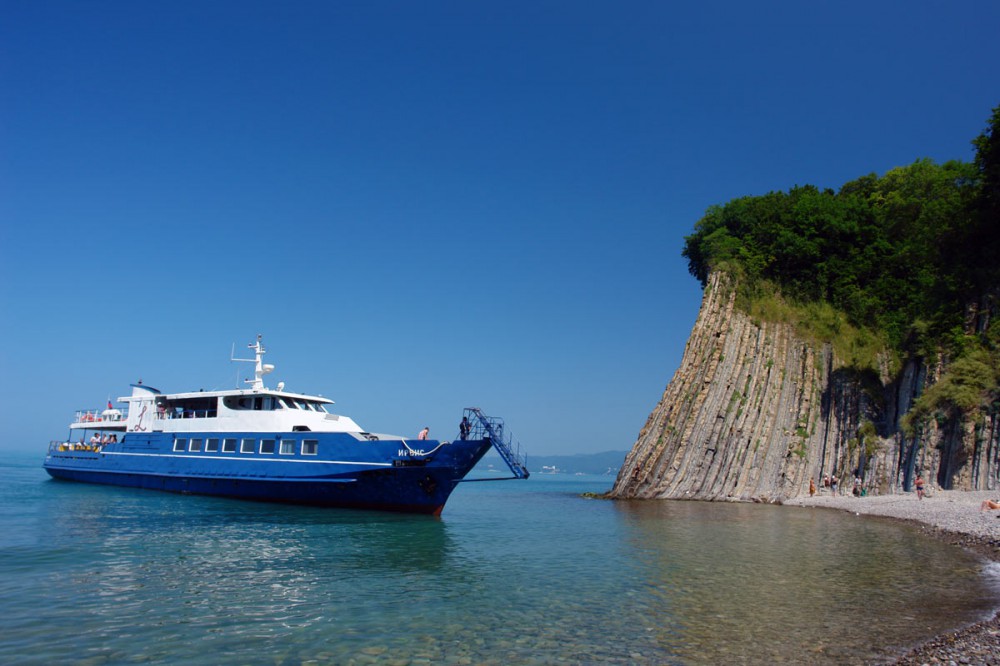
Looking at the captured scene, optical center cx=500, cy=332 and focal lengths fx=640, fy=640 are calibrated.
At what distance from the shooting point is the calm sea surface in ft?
37.3

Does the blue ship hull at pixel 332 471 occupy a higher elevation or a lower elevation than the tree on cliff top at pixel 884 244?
lower

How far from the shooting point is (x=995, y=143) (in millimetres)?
38094

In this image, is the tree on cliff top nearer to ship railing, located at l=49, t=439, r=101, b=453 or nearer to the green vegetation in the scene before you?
the green vegetation

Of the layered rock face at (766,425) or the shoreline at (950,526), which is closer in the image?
the shoreline at (950,526)

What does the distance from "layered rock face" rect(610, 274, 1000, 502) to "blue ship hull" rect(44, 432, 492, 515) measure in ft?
70.8

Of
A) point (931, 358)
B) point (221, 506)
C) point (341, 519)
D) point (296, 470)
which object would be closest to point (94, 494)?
point (221, 506)

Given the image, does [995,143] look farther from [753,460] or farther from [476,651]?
[476,651]

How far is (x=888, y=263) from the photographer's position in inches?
2079

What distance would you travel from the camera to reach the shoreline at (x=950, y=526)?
10094 mm

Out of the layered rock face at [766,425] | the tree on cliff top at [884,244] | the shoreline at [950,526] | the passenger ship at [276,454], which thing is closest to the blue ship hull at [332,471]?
the passenger ship at [276,454]

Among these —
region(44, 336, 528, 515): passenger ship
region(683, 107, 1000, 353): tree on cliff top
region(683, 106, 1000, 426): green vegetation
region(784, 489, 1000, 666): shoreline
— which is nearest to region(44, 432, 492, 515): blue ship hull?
region(44, 336, 528, 515): passenger ship

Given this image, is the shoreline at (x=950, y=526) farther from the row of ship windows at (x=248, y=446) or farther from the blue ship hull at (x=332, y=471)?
the row of ship windows at (x=248, y=446)

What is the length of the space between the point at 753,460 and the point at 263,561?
36.8 m

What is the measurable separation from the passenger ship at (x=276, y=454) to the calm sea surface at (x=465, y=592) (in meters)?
3.74
